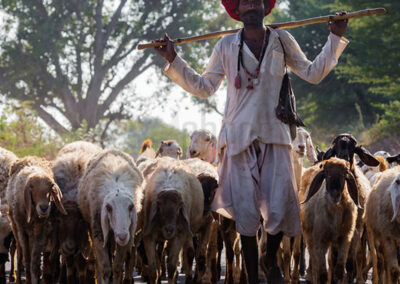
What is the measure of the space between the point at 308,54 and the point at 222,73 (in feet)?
101

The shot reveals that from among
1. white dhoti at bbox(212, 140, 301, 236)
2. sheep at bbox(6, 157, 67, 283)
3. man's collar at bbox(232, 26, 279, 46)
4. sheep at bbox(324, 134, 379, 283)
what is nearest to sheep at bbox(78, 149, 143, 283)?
sheep at bbox(6, 157, 67, 283)

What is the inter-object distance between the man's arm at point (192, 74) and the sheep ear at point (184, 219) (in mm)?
1980

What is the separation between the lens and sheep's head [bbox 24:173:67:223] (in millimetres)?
9461

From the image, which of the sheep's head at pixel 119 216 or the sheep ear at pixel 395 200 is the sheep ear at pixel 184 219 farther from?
the sheep ear at pixel 395 200

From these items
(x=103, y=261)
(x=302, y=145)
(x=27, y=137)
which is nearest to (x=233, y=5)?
(x=103, y=261)

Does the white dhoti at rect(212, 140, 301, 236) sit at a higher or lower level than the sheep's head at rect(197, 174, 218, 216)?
lower

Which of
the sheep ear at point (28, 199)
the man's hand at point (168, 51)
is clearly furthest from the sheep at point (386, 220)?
the sheep ear at point (28, 199)

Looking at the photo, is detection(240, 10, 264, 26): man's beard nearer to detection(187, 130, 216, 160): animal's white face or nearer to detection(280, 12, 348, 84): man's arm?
detection(280, 12, 348, 84): man's arm

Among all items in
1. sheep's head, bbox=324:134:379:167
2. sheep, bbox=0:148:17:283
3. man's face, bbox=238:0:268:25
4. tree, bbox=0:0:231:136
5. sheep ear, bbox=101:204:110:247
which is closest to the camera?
man's face, bbox=238:0:268:25

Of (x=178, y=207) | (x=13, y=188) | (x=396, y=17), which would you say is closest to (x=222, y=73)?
(x=178, y=207)

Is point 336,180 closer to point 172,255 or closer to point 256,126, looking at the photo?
point 256,126

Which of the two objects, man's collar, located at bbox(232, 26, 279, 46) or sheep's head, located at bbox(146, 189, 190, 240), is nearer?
man's collar, located at bbox(232, 26, 279, 46)

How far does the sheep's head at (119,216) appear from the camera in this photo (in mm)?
8477

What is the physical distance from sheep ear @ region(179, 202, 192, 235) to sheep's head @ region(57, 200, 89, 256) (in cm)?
112
